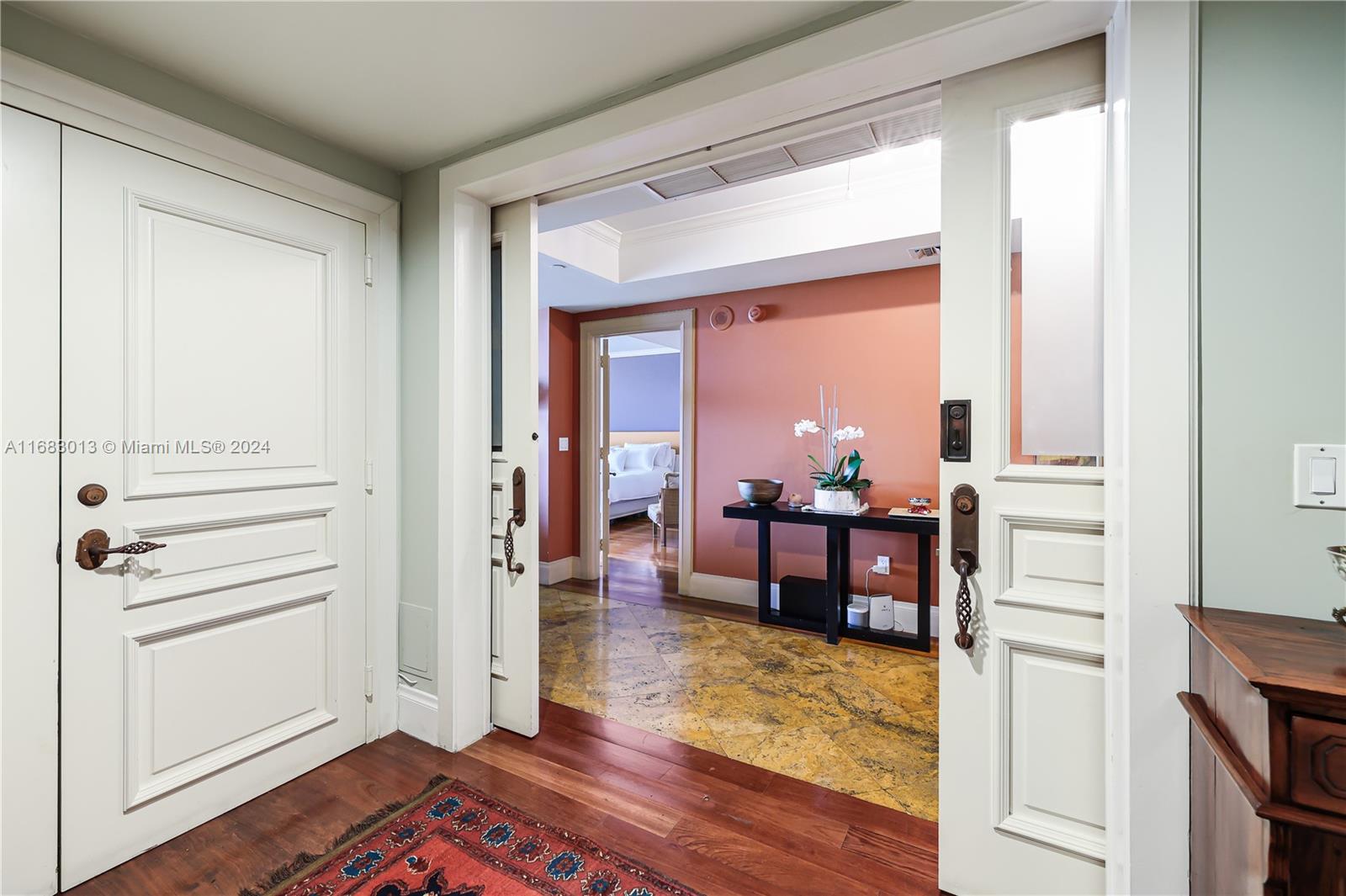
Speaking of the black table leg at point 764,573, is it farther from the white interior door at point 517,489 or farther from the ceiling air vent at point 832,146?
the ceiling air vent at point 832,146

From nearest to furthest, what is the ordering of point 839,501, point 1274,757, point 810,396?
point 1274,757 → point 839,501 → point 810,396

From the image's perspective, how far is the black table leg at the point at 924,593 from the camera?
3.21 meters

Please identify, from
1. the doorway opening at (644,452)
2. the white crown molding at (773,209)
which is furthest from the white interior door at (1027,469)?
the doorway opening at (644,452)

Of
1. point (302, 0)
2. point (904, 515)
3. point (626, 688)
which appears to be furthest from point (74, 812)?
point (904, 515)

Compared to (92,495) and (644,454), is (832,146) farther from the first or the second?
(644,454)

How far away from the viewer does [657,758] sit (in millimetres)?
2158

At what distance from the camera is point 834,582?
338cm

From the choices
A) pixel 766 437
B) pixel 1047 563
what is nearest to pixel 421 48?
pixel 1047 563

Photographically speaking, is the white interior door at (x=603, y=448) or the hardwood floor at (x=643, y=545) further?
the hardwood floor at (x=643, y=545)

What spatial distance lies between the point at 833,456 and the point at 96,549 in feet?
11.6

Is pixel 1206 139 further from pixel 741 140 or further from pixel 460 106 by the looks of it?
pixel 460 106

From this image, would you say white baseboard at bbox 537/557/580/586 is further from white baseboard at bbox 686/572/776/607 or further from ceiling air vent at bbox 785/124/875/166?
ceiling air vent at bbox 785/124/875/166

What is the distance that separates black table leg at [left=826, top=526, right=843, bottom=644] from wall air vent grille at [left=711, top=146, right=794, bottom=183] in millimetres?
1992

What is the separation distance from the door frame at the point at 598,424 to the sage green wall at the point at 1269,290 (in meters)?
3.34
